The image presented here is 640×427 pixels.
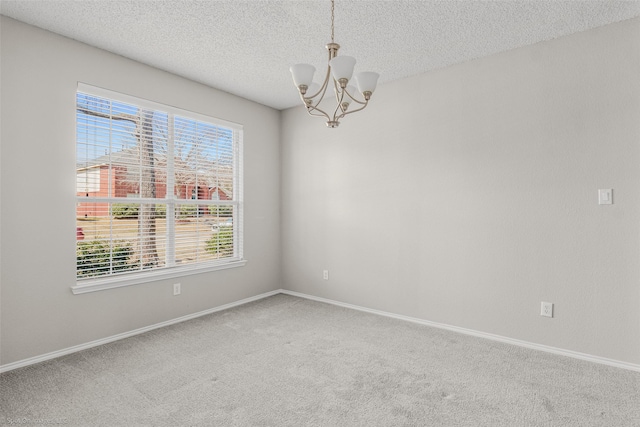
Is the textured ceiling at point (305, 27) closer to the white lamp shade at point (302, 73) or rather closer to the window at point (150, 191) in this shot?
the window at point (150, 191)

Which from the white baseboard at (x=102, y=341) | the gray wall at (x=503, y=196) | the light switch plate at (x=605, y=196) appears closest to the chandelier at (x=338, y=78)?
the gray wall at (x=503, y=196)

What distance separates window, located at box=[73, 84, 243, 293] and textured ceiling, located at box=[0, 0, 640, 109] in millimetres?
574

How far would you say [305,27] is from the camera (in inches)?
104

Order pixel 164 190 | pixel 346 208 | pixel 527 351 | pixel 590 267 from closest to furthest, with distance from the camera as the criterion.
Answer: pixel 590 267 < pixel 527 351 < pixel 164 190 < pixel 346 208

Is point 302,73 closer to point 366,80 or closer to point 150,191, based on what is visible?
point 366,80

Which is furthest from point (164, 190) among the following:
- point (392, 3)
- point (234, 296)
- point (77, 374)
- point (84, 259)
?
point (392, 3)

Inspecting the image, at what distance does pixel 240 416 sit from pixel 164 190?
7.88 feet

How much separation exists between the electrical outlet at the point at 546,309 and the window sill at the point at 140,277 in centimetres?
314

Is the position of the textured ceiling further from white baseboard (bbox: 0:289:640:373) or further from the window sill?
white baseboard (bbox: 0:289:640:373)

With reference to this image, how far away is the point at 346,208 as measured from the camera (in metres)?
4.13

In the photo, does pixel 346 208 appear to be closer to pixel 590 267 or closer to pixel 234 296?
pixel 234 296

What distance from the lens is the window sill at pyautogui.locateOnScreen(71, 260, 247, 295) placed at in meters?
2.90

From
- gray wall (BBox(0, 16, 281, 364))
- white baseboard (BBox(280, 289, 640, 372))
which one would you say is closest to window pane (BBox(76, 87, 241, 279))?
gray wall (BBox(0, 16, 281, 364))

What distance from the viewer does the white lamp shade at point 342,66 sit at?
1.82m
